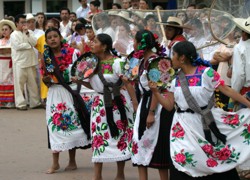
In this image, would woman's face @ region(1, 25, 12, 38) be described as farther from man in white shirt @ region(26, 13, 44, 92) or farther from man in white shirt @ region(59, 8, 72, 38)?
man in white shirt @ region(59, 8, 72, 38)

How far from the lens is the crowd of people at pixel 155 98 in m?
6.33

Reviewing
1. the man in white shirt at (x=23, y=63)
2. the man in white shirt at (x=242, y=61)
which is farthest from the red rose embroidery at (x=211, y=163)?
the man in white shirt at (x=23, y=63)

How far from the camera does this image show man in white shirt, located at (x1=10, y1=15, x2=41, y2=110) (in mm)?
14062

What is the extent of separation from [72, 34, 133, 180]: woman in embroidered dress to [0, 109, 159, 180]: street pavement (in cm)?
54

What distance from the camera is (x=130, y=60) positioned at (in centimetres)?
745

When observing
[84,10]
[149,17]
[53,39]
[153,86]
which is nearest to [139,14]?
[149,17]

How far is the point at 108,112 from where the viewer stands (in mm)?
7727

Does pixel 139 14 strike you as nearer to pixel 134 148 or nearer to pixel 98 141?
pixel 98 141

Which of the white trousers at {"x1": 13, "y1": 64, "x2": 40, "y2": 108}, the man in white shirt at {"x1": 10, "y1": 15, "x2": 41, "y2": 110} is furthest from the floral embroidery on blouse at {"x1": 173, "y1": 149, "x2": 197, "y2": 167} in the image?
the white trousers at {"x1": 13, "y1": 64, "x2": 40, "y2": 108}

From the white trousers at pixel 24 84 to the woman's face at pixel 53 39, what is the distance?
6091 millimetres

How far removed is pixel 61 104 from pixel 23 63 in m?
6.14

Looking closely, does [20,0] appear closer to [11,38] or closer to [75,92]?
[11,38]

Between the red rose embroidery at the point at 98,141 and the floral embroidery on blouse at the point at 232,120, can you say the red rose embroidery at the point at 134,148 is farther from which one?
the floral embroidery on blouse at the point at 232,120

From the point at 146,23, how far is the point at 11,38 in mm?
4880
